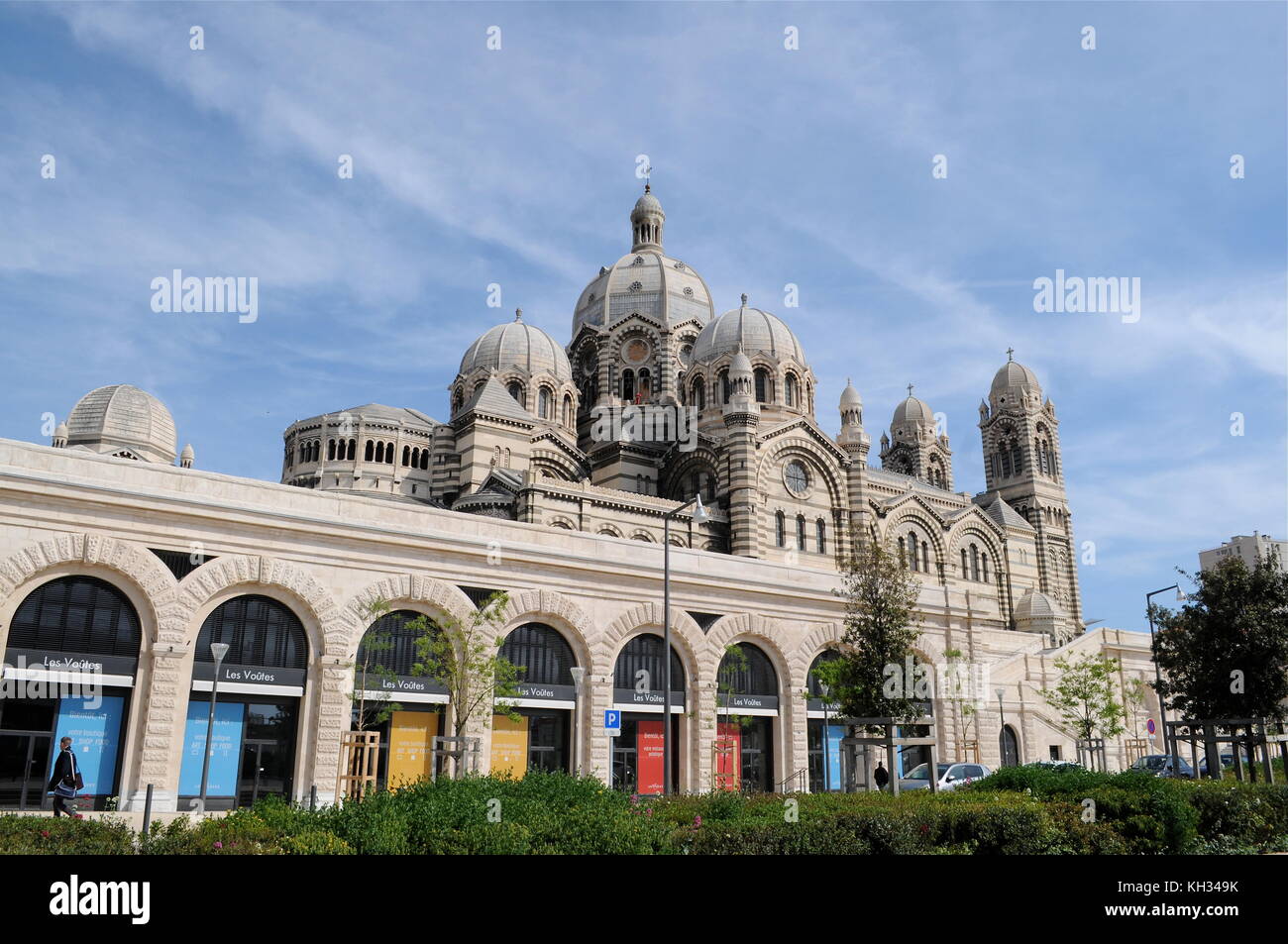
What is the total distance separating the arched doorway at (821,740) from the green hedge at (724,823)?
15.8 metres

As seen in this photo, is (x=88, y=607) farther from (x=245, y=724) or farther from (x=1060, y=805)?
(x=1060, y=805)

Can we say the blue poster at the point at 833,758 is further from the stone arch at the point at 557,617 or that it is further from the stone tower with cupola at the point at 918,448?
the stone tower with cupola at the point at 918,448

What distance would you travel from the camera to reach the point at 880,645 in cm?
2631

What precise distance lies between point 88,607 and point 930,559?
5594cm

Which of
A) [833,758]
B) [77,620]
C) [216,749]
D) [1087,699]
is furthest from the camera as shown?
[1087,699]

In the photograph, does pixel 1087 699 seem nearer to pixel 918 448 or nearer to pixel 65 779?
pixel 65 779

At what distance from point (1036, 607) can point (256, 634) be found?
5957 centimetres

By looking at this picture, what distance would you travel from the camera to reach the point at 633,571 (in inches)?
1253

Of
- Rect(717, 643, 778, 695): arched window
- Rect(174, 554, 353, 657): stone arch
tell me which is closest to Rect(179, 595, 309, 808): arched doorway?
Rect(174, 554, 353, 657): stone arch

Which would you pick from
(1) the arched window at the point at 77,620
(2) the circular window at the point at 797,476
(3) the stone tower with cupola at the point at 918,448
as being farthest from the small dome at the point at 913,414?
(1) the arched window at the point at 77,620

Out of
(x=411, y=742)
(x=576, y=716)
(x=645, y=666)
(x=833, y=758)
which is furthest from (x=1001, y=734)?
(x=411, y=742)

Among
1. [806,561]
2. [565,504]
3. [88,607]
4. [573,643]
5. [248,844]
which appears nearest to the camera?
[248,844]

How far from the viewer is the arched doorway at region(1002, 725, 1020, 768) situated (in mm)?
41656
